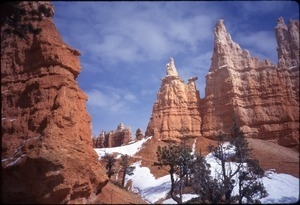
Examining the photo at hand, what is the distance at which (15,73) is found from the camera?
21.3 m

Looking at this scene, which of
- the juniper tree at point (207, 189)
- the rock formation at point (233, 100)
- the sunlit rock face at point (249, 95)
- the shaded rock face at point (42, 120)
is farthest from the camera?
the rock formation at point (233, 100)

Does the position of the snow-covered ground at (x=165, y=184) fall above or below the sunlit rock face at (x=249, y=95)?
below

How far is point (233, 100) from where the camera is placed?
72.8 metres

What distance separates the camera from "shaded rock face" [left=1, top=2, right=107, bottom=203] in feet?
55.0

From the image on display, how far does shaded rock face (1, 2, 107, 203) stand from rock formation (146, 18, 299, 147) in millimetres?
53743

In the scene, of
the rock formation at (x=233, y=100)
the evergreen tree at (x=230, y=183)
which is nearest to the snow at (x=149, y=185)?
the evergreen tree at (x=230, y=183)

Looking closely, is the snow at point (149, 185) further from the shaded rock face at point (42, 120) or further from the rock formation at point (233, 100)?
the shaded rock face at point (42, 120)

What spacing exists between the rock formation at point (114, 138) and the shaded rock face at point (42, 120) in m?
76.5

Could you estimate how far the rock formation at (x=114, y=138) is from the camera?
98.6 metres

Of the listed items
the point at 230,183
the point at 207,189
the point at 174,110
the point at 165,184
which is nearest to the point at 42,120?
the point at 207,189

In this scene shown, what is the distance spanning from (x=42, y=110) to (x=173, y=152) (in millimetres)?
19687

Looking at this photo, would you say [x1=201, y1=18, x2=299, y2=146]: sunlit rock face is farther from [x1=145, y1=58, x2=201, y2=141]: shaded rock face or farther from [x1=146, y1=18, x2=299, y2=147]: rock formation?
[x1=145, y1=58, x2=201, y2=141]: shaded rock face

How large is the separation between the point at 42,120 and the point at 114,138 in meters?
83.9

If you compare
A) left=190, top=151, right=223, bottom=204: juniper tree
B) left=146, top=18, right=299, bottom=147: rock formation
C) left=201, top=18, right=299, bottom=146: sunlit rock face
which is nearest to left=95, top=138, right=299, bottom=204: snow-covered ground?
left=190, top=151, right=223, bottom=204: juniper tree
